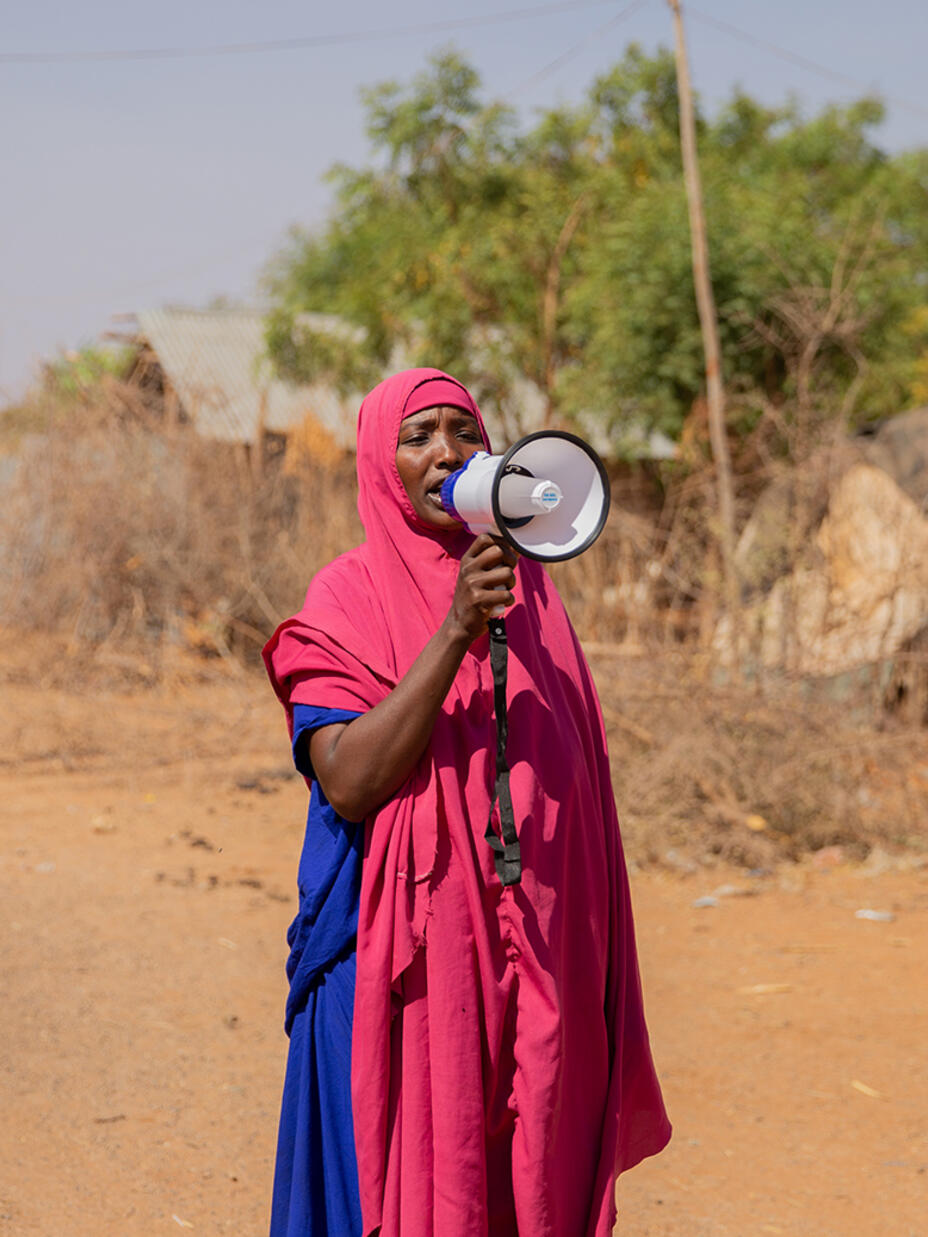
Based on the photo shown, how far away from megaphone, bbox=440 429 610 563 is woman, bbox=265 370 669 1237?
0.05 meters

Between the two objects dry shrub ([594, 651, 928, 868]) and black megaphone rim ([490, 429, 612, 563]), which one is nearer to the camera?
black megaphone rim ([490, 429, 612, 563])

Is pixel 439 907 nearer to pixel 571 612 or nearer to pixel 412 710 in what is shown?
pixel 412 710

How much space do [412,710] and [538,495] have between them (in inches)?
A: 12.6

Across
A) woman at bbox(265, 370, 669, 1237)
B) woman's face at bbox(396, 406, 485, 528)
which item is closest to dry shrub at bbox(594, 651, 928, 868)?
woman at bbox(265, 370, 669, 1237)

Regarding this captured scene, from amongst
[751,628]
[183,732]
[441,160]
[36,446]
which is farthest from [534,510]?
[441,160]

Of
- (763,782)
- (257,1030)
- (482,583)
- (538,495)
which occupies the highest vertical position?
(538,495)

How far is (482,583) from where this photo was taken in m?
1.58

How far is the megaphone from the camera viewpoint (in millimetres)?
1563

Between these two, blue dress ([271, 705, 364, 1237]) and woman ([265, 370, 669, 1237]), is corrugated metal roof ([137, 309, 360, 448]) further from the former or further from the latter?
blue dress ([271, 705, 364, 1237])

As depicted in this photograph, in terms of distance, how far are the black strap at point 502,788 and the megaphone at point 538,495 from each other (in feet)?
0.48

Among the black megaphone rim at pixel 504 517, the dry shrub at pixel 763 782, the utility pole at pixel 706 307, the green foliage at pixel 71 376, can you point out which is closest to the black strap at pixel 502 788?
the black megaphone rim at pixel 504 517

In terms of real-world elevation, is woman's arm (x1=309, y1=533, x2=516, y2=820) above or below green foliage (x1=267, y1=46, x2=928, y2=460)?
below

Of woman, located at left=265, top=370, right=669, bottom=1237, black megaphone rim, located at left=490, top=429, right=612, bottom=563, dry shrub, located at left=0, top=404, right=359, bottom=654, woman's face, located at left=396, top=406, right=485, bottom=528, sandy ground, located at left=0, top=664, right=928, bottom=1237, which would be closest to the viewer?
black megaphone rim, located at left=490, top=429, right=612, bottom=563

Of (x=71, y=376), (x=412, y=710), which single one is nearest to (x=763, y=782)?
(x=412, y=710)
